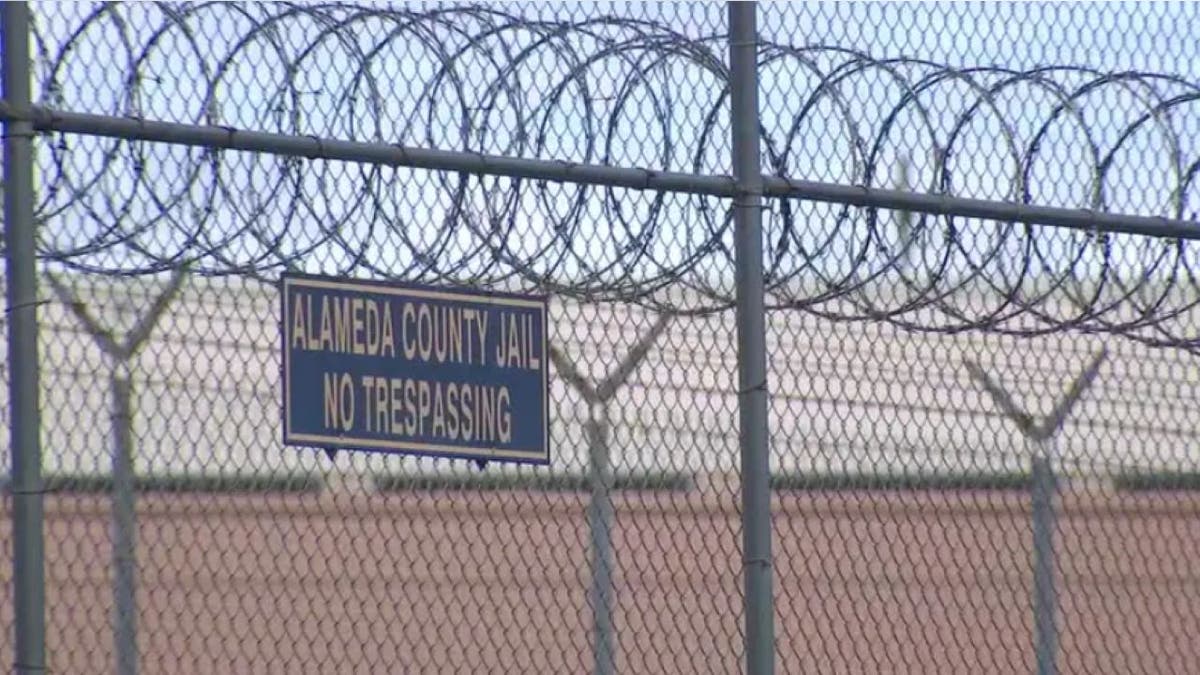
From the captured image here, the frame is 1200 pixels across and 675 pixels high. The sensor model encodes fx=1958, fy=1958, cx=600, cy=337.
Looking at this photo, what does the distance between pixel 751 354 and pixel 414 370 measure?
0.77 metres

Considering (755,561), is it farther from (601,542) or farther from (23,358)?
(23,358)

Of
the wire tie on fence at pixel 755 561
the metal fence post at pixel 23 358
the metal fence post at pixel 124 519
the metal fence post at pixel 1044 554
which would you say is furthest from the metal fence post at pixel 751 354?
the metal fence post at pixel 1044 554

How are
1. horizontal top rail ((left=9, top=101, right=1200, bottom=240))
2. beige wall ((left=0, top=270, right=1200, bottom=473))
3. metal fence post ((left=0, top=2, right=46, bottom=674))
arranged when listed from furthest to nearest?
beige wall ((left=0, top=270, right=1200, bottom=473))
horizontal top rail ((left=9, top=101, right=1200, bottom=240))
metal fence post ((left=0, top=2, right=46, bottom=674))

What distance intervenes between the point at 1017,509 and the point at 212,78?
184 inches

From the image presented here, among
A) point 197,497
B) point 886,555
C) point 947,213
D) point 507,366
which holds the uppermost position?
point 947,213

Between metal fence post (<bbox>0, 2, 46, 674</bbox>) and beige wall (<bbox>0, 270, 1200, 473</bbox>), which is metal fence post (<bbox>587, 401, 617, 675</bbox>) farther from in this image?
metal fence post (<bbox>0, 2, 46, 674</bbox>)

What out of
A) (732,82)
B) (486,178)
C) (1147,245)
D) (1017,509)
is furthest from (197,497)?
(1017,509)

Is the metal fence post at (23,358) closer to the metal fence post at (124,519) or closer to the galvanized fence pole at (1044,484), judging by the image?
the metal fence post at (124,519)

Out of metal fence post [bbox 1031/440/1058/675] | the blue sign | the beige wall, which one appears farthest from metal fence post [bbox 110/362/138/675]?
metal fence post [bbox 1031/440/1058/675]

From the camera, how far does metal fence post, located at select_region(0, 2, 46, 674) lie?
3727mm

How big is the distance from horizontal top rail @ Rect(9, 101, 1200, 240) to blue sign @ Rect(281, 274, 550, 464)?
275 mm

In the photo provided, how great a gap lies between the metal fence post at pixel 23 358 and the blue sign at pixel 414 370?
54cm

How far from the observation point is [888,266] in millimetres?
4918

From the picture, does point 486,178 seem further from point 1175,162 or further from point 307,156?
point 1175,162
